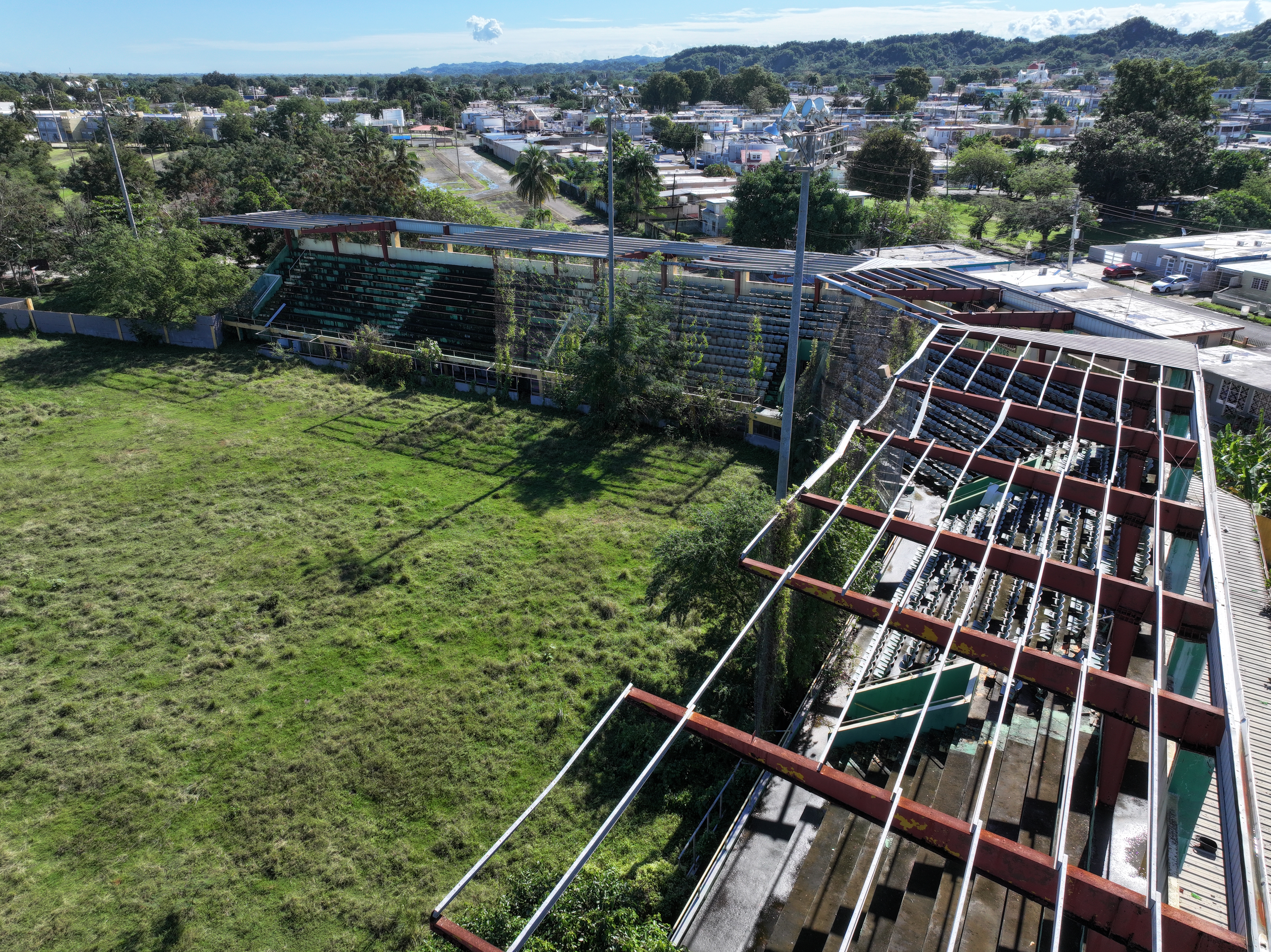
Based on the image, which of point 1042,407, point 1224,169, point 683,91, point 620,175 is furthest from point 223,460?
point 683,91

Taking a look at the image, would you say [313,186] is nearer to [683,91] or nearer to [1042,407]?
[1042,407]

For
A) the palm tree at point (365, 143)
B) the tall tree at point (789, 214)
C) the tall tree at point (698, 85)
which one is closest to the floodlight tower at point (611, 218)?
the tall tree at point (789, 214)

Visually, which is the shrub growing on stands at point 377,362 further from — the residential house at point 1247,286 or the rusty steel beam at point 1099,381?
the residential house at point 1247,286

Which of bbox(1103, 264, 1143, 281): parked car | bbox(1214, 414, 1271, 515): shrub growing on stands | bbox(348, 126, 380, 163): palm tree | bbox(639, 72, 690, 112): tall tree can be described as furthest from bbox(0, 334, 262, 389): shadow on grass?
bbox(639, 72, 690, 112): tall tree

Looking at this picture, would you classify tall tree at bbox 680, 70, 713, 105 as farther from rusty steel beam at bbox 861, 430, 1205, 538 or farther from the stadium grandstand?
rusty steel beam at bbox 861, 430, 1205, 538

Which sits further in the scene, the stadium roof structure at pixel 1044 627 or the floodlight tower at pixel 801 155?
the floodlight tower at pixel 801 155
